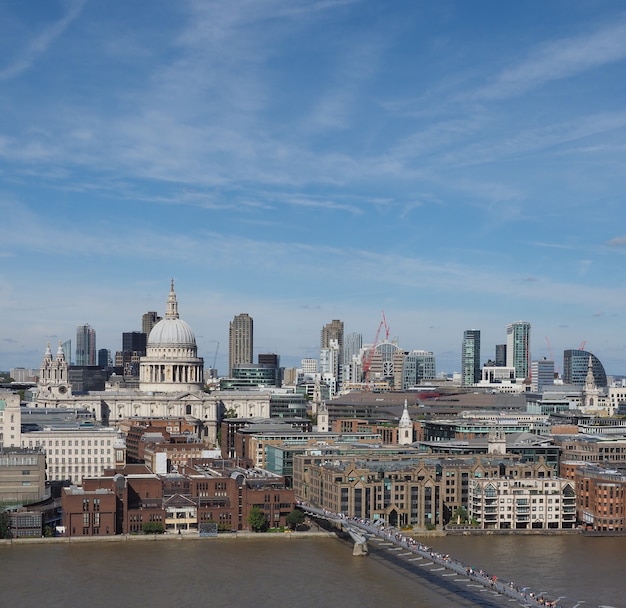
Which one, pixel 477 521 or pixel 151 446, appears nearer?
pixel 477 521

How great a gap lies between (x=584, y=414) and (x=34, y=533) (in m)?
56.5

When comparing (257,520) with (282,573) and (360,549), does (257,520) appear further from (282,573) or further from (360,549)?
(282,573)

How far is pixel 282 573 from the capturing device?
4725cm

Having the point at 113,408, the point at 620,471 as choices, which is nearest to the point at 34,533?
the point at 620,471

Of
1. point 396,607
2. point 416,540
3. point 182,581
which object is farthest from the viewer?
point 416,540

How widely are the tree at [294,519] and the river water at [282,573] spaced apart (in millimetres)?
1801

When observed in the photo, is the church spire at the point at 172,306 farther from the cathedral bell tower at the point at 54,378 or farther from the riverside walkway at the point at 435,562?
the riverside walkway at the point at 435,562

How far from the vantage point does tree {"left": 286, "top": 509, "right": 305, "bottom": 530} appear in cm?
5744

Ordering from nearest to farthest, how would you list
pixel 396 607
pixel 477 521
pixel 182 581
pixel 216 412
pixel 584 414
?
pixel 396 607, pixel 182 581, pixel 477 521, pixel 584 414, pixel 216 412

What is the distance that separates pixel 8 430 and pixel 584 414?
4676cm

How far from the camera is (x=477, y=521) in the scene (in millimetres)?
59625

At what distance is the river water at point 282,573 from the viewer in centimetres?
4266

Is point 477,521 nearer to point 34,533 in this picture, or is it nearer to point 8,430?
point 34,533

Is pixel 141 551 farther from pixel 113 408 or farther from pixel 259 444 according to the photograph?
pixel 113 408
